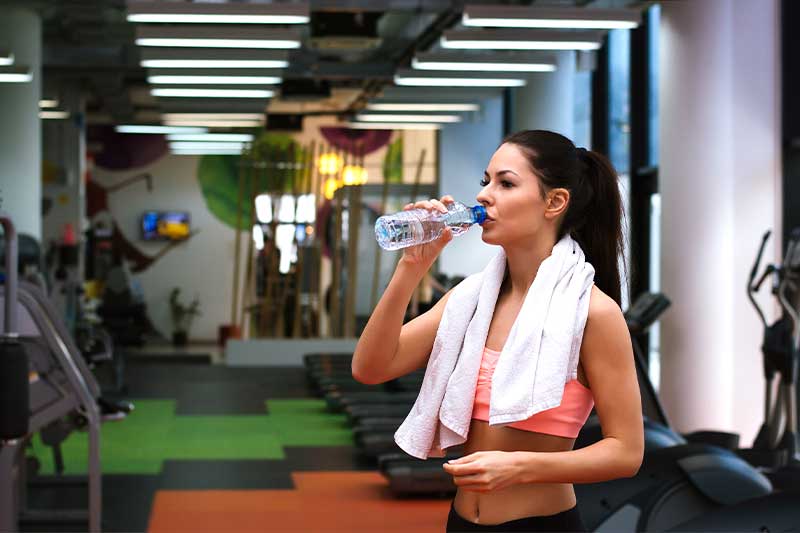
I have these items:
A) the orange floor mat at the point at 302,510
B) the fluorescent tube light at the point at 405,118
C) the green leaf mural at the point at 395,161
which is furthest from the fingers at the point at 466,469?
the green leaf mural at the point at 395,161

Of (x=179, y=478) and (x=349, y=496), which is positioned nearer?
(x=349, y=496)

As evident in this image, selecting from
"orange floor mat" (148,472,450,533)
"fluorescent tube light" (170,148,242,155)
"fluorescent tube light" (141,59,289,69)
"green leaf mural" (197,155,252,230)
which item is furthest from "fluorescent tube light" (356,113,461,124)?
"orange floor mat" (148,472,450,533)

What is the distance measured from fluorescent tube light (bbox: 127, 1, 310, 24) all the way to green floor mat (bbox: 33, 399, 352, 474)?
297 centimetres

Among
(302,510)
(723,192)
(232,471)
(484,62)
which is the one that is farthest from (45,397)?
(484,62)

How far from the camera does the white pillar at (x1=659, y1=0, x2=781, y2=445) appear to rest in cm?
803

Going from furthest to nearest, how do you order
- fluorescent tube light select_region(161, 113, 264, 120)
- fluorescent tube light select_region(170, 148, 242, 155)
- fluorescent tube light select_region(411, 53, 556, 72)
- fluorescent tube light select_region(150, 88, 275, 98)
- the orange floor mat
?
fluorescent tube light select_region(170, 148, 242, 155) < fluorescent tube light select_region(161, 113, 264, 120) < fluorescent tube light select_region(150, 88, 275, 98) < fluorescent tube light select_region(411, 53, 556, 72) < the orange floor mat

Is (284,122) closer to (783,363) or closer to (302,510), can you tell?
(783,363)

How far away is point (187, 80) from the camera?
A: 10.9m

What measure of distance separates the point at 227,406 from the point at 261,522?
5.00 meters

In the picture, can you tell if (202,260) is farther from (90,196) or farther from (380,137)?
(380,137)

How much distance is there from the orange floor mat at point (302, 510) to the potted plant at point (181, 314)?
498 inches

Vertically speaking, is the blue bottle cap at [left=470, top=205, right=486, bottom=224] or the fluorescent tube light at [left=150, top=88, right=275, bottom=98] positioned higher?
the fluorescent tube light at [left=150, top=88, right=275, bottom=98]

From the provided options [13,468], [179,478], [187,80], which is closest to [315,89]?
[187,80]

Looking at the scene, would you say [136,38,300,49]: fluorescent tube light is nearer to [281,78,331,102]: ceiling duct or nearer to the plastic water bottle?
[281,78,331,102]: ceiling duct
